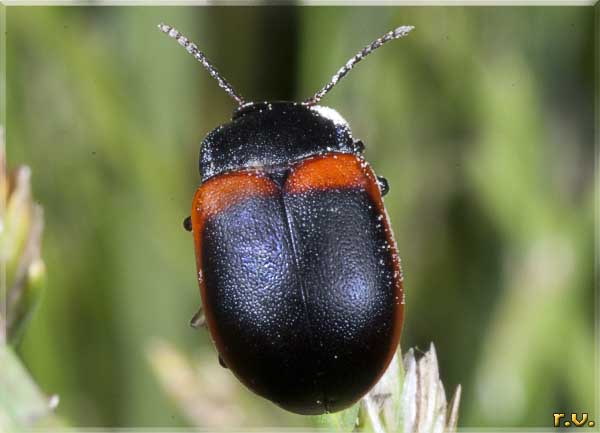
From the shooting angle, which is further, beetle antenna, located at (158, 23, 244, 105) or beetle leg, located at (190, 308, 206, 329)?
beetle antenna, located at (158, 23, 244, 105)

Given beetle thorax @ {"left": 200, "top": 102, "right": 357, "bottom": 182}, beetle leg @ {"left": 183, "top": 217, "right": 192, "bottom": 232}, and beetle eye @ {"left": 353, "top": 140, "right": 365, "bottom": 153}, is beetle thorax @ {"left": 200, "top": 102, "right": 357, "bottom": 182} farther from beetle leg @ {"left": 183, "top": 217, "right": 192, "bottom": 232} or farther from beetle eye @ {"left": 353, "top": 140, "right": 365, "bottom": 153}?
beetle leg @ {"left": 183, "top": 217, "right": 192, "bottom": 232}

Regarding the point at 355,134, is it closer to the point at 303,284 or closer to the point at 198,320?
the point at 198,320

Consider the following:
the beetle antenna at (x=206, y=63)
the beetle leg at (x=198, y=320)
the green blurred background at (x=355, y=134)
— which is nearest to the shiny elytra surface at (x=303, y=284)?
the beetle leg at (x=198, y=320)

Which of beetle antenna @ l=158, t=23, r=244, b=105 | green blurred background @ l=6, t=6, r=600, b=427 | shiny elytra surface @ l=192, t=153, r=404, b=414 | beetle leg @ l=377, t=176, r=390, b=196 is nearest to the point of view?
shiny elytra surface @ l=192, t=153, r=404, b=414

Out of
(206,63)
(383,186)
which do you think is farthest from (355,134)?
(383,186)

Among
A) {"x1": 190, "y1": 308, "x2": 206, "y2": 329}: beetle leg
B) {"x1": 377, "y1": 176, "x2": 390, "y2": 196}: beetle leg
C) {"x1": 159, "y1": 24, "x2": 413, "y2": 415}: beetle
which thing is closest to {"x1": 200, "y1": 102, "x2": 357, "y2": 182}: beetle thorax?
{"x1": 159, "y1": 24, "x2": 413, "y2": 415}: beetle

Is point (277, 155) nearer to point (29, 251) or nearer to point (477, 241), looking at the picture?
point (29, 251)

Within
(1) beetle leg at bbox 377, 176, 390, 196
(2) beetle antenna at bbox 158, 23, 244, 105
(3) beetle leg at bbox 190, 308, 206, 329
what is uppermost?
(2) beetle antenna at bbox 158, 23, 244, 105

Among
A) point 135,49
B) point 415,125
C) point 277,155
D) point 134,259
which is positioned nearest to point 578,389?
point 415,125

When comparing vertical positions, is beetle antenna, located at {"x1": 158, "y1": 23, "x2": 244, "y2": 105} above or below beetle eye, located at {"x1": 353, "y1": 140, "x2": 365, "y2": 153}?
above
